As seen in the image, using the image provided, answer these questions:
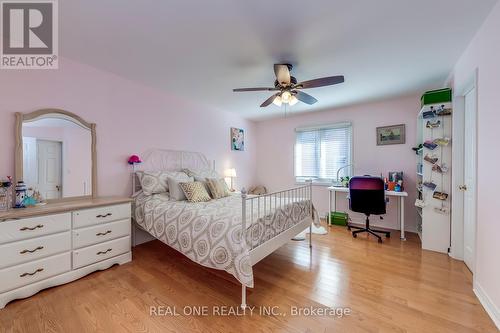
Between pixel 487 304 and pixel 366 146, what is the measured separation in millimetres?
2895

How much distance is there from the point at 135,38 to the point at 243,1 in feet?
3.88

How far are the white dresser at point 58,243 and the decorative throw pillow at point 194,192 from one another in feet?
2.31

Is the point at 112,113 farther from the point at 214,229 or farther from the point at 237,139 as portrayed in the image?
the point at 237,139

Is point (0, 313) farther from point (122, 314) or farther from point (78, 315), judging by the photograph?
point (122, 314)

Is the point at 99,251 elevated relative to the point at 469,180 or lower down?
lower down

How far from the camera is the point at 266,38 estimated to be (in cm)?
204

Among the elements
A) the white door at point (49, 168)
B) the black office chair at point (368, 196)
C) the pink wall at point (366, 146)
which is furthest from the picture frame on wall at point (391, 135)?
the white door at point (49, 168)

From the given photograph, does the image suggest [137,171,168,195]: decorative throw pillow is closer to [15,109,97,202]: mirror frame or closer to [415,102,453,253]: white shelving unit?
[15,109,97,202]: mirror frame

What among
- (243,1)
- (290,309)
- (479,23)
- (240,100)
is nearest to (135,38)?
(243,1)

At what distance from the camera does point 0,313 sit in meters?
1.69

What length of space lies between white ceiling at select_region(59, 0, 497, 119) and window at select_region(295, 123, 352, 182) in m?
1.40

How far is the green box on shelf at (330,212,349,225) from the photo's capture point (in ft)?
13.3

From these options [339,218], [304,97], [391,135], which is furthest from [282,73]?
[339,218]

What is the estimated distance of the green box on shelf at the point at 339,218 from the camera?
13.3 ft
